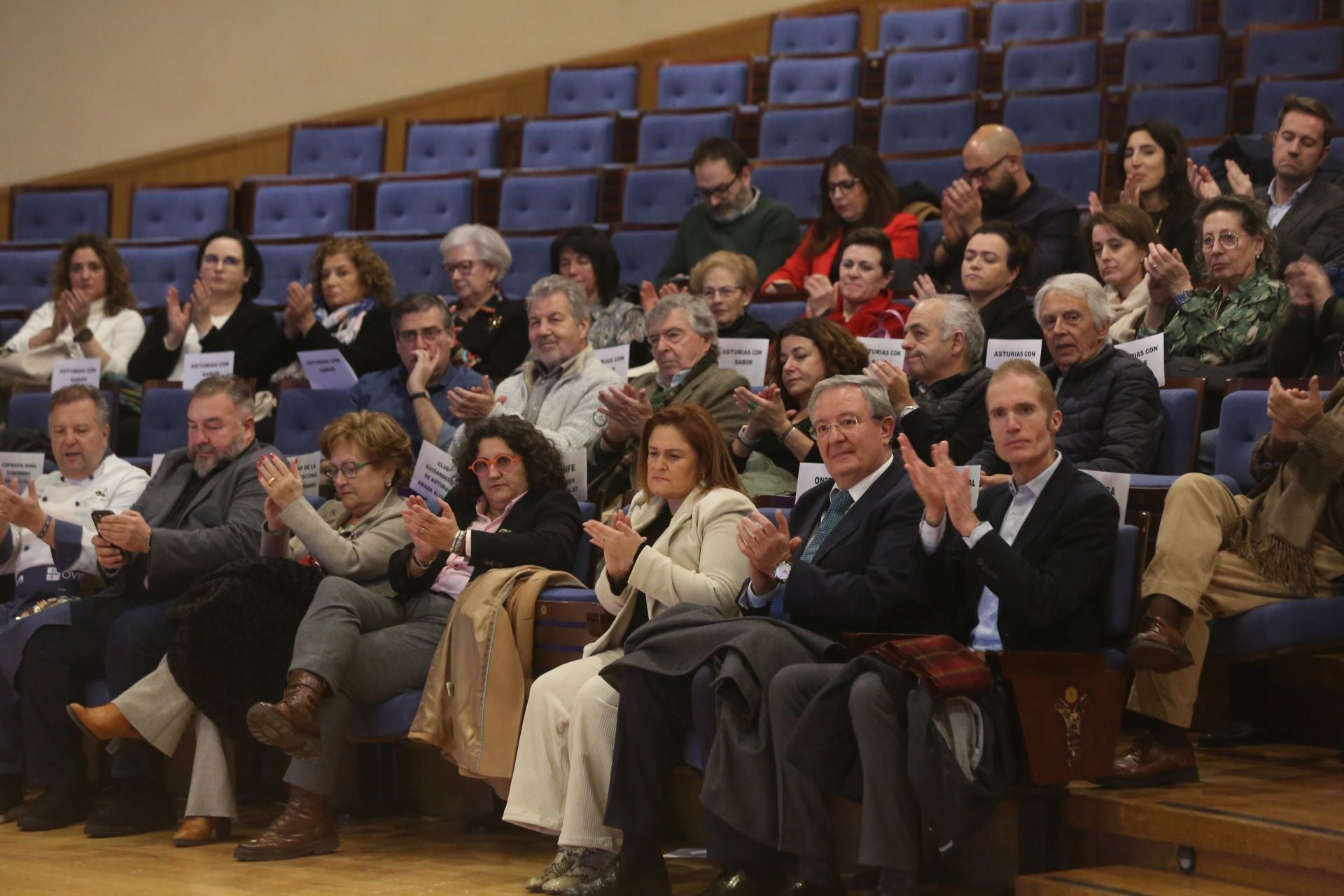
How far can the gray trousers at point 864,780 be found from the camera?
2320 mm

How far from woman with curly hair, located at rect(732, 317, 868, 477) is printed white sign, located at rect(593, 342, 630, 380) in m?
0.59

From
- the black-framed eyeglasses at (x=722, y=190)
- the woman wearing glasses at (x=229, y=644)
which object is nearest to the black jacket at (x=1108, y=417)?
the woman wearing glasses at (x=229, y=644)

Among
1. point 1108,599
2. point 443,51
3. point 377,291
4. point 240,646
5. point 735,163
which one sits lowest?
point 240,646

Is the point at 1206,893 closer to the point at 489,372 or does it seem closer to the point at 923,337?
the point at 923,337

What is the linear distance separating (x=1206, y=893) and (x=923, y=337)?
1.56m

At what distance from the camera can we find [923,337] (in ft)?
11.6

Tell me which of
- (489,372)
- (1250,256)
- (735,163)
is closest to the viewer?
(1250,256)

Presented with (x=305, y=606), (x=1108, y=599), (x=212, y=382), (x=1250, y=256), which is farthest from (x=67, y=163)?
(x=1108, y=599)

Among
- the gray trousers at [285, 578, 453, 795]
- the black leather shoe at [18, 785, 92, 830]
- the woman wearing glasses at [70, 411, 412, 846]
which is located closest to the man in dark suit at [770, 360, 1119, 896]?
the gray trousers at [285, 578, 453, 795]

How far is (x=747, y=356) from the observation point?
3.83 meters

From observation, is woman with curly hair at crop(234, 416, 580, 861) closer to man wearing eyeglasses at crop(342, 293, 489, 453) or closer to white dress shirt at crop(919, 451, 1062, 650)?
man wearing eyeglasses at crop(342, 293, 489, 453)

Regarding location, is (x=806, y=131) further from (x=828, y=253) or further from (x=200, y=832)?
(x=200, y=832)

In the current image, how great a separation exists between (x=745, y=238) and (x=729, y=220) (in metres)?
0.08

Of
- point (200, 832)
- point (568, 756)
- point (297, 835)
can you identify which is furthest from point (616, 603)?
point (200, 832)
